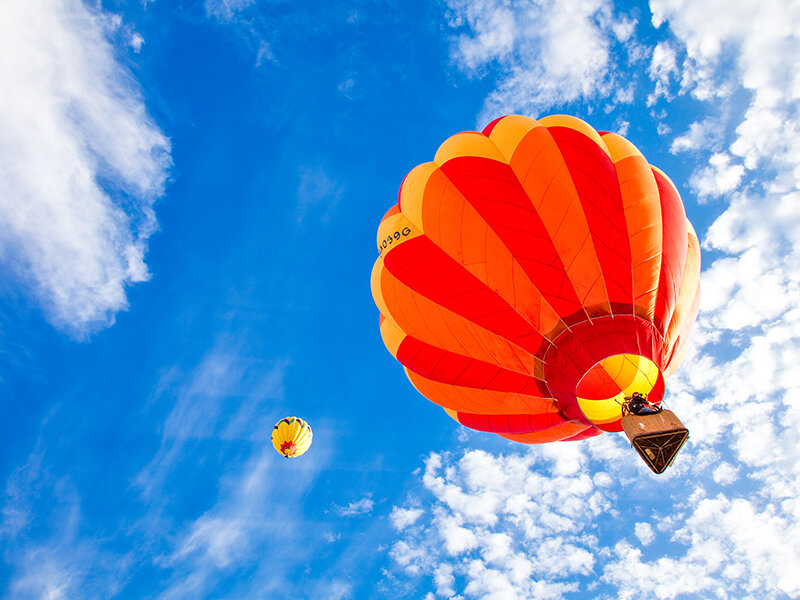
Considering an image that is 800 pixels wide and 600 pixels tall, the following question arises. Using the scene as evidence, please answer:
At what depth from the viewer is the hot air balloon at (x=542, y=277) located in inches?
268

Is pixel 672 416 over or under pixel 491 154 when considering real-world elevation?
under

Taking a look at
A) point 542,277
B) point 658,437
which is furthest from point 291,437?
point 658,437

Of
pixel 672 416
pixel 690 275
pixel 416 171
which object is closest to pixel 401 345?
pixel 416 171

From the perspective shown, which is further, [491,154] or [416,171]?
[416,171]

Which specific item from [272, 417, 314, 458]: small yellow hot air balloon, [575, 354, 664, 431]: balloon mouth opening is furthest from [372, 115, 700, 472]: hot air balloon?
[272, 417, 314, 458]: small yellow hot air balloon

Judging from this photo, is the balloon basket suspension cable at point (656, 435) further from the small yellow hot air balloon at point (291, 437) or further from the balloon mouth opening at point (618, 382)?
the small yellow hot air balloon at point (291, 437)

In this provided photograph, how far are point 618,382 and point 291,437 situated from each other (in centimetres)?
1345

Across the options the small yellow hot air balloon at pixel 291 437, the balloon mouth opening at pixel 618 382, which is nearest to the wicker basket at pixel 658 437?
the balloon mouth opening at pixel 618 382

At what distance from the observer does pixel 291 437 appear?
17328 mm

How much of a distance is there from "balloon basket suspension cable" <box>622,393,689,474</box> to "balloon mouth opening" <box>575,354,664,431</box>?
1.30 ft

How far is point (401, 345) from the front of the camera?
29.8ft

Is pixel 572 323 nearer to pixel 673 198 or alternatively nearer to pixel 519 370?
pixel 519 370

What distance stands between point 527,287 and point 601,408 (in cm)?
200

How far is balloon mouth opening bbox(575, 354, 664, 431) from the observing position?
6473 mm
